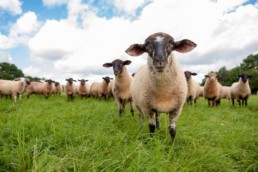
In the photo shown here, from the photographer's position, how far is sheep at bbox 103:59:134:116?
828cm

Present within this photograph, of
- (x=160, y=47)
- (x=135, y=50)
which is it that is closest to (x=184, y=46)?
(x=160, y=47)

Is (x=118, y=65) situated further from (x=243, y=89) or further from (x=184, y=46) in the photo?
(x=243, y=89)

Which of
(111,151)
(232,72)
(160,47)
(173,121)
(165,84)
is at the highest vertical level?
(232,72)

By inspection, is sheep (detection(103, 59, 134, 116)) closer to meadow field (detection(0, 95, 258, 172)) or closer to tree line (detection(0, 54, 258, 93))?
meadow field (detection(0, 95, 258, 172))

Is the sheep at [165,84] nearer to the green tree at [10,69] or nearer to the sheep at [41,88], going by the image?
the sheep at [41,88]

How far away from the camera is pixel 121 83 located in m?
8.52

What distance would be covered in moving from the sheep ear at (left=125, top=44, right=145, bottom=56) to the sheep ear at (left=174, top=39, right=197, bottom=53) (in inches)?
24.4

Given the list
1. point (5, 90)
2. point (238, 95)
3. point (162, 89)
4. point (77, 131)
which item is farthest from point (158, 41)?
point (5, 90)

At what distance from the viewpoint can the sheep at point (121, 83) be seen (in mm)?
8281

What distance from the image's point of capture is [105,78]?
1572cm

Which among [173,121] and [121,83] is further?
[121,83]

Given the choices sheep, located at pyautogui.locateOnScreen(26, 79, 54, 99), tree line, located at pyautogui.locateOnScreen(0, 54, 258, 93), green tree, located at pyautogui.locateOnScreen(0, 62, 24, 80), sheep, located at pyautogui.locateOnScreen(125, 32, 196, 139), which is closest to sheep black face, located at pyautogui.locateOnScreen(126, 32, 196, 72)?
sheep, located at pyautogui.locateOnScreen(125, 32, 196, 139)

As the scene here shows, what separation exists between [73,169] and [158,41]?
2.38 metres

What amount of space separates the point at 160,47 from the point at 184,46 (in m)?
0.74
